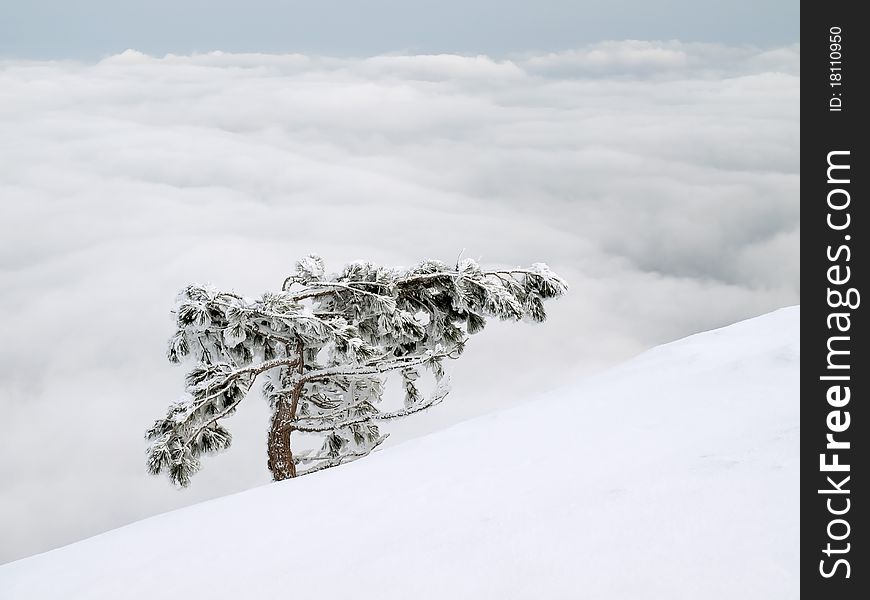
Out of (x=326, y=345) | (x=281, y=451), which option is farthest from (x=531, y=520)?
(x=281, y=451)

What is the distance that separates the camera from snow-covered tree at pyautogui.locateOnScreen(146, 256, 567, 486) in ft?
15.7

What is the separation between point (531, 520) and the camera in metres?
1.33

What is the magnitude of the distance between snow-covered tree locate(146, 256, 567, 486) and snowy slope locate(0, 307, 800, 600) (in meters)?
2.85

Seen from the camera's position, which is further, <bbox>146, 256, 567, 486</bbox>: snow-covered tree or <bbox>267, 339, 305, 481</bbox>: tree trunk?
<bbox>267, 339, 305, 481</bbox>: tree trunk

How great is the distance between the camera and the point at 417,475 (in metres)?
1.75

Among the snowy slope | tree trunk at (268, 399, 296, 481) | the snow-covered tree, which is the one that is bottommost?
the snowy slope

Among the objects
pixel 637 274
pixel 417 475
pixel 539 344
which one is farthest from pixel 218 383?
pixel 637 274

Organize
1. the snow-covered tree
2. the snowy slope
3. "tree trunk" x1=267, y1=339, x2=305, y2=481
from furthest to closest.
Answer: "tree trunk" x1=267, y1=339, x2=305, y2=481, the snow-covered tree, the snowy slope

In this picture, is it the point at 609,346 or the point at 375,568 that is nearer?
the point at 375,568

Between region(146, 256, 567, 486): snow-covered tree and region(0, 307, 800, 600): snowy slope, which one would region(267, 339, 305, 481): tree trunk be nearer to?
region(146, 256, 567, 486): snow-covered tree

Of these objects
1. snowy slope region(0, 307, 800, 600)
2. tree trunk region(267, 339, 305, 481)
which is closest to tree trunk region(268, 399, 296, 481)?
tree trunk region(267, 339, 305, 481)

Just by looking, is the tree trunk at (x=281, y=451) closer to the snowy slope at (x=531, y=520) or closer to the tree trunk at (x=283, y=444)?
the tree trunk at (x=283, y=444)
